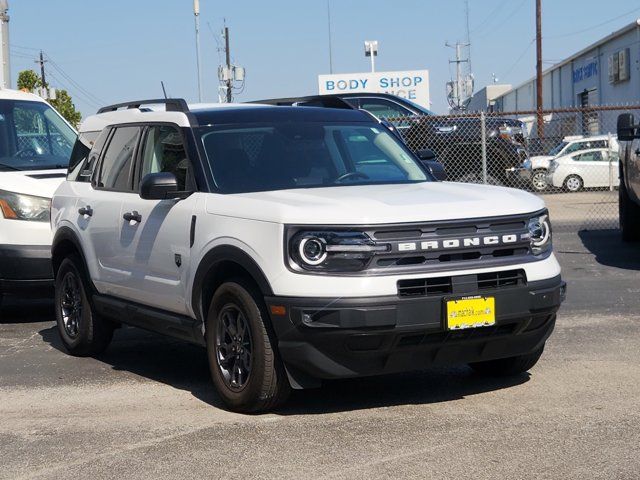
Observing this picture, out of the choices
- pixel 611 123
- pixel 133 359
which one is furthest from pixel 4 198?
pixel 611 123

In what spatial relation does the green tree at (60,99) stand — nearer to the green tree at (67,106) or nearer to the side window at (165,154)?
the green tree at (67,106)

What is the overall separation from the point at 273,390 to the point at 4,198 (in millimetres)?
4960

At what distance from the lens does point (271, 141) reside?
7.22 m

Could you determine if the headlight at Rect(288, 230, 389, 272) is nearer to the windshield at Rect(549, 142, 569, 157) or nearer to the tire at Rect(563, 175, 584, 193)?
the tire at Rect(563, 175, 584, 193)

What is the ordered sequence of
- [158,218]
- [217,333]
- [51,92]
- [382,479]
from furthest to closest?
[51,92], [158,218], [217,333], [382,479]

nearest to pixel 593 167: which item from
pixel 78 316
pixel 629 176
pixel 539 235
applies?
pixel 629 176

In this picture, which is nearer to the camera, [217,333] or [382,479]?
[382,479]

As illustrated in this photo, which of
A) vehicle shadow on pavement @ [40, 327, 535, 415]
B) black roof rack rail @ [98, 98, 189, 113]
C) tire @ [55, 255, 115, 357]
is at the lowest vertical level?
vehicle shadow on pavement @ [40, 327, 535, 415]

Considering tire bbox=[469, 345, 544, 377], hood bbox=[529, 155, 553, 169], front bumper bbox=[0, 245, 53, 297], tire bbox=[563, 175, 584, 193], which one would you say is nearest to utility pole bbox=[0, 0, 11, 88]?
front bumper bbox=[0, 245, 53, 297]

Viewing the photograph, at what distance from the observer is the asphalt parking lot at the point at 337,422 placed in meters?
5.25

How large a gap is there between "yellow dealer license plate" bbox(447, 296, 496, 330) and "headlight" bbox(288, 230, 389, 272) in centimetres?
49

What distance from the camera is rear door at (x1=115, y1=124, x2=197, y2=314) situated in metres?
6.91

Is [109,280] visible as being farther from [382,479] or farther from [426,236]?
[382,479]

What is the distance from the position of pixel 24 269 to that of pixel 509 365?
16.1ft
